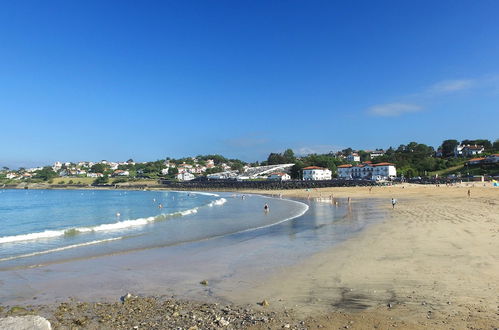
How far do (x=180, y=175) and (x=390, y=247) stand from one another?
15420 centimetres

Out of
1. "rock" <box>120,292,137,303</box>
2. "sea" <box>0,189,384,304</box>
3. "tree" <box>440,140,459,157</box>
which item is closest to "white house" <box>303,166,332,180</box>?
"tree" <box>440,140,459,157</box>

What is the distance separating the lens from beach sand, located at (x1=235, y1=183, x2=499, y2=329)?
688cm

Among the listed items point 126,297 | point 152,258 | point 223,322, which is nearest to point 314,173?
point 152,258

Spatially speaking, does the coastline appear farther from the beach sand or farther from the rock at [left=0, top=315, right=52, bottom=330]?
the rock at [left=0, top=315, right=52, bottom=330]

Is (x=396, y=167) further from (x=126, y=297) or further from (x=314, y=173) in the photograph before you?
(x=126, y=297)

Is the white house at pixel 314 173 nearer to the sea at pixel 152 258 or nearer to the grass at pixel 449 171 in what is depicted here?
the grass at pixel 449 171

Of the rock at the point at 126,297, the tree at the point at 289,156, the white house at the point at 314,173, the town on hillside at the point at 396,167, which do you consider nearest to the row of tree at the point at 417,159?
the town on hillside at the point at 396,167

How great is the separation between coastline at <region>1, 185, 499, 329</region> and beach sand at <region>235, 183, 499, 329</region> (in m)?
0.02

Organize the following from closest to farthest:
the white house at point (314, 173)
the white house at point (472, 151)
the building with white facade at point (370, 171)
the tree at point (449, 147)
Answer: the building with white facade at point (370, 171) → the white house at point (472, 151) → the white house at point (314, 173) → the tree at point (449, 147)

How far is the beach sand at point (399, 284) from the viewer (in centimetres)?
688

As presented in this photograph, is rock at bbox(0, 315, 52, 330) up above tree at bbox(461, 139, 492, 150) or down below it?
below

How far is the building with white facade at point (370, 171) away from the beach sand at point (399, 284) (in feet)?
260

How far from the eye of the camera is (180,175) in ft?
538

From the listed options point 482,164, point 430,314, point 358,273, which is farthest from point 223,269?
point 482,164
